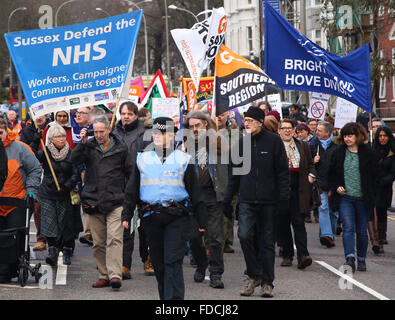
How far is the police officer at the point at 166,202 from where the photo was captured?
7.46m

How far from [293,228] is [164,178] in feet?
11.6

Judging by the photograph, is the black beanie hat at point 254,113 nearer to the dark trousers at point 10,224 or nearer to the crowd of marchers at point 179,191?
the crowd of marchers at point 179,191

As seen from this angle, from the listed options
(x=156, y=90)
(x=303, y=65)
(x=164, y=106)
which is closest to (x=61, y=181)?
(x=303, y=65)

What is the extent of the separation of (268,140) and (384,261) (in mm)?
3292

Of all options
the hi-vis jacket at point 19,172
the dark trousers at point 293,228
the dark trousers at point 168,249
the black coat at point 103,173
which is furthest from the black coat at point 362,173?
the hi-vis jacket at point 19,172

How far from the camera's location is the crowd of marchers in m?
7.66

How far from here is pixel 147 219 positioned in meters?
7.62

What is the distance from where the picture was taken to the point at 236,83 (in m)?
11.2

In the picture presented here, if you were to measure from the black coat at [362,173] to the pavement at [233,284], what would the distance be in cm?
89

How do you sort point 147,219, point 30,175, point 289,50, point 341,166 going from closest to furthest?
point 147,219, point 30,175, point 341,166, point 289,50

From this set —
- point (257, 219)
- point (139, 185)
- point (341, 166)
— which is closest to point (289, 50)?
point (341, 166)

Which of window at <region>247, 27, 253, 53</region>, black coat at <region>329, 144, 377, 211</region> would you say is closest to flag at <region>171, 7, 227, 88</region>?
black coat at <region>329, 144, 377, 211</region>

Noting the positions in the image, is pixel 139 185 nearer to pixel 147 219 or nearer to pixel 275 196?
pixel 147 219
